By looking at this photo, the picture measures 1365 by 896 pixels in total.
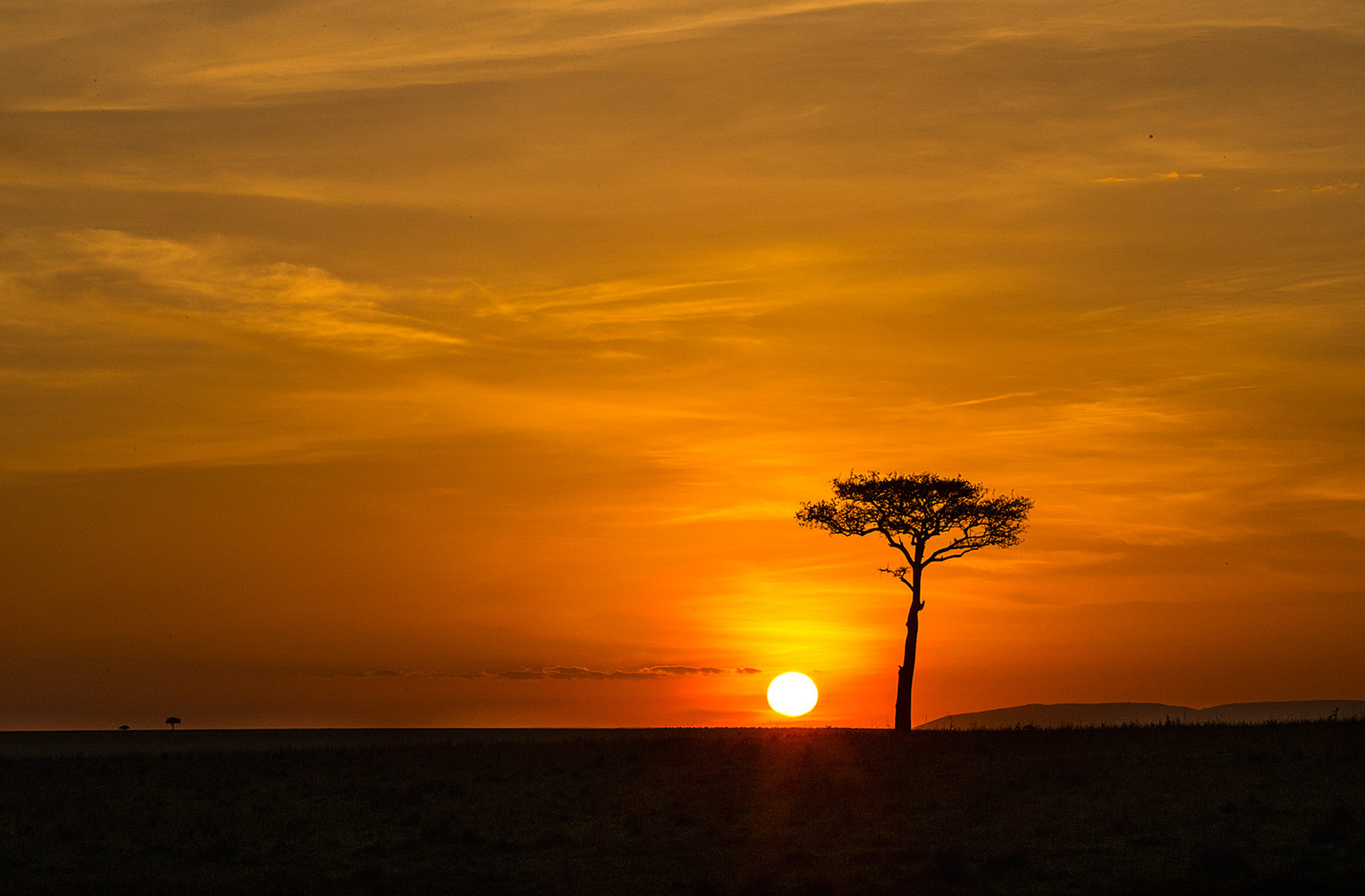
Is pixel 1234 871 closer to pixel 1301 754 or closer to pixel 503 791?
pixel 1301 754

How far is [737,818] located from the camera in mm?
40125

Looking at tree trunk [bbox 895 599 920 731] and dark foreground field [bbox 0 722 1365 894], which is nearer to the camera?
dark foreground field [bbox 0 722 1365 894]

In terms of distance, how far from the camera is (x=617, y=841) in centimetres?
3844

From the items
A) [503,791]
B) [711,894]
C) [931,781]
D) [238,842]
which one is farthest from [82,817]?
[931,781]

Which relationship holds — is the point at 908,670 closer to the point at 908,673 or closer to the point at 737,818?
the point at 908,673

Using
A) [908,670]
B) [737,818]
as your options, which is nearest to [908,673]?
[908,670]

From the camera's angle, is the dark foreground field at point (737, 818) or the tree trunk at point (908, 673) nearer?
the dark foreground field at point (737, 818)

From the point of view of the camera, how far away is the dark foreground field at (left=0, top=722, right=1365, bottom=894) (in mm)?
32125

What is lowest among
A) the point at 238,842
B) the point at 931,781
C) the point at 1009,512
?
the point at 238,842

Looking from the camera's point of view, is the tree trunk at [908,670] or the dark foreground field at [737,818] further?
the tree trunk at [908,670]

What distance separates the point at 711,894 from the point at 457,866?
876cm

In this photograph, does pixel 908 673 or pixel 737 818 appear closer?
pixel 737 818

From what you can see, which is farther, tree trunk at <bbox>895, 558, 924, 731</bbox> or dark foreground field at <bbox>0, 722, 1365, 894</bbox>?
tree trunk at <bbox>895, 558, 924, 731</bbox>

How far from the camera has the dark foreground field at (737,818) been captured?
3212cm
